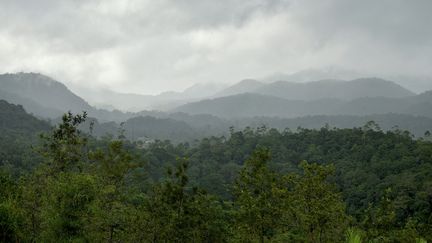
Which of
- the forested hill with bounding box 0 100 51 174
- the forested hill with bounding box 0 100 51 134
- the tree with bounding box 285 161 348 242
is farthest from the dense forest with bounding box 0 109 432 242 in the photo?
the forested hill with bounding box 0 100 51 134

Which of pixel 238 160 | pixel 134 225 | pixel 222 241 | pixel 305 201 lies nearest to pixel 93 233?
pixel 134 225

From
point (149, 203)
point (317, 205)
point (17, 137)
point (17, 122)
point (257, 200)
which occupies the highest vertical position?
point (17, 122)

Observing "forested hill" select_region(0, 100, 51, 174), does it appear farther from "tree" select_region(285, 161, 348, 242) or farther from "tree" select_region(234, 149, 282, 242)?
"tree" select_region(285, 161, 348, 242)

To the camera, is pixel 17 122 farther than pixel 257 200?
Yes

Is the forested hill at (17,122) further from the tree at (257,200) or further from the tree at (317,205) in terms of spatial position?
the tree at (317,205)

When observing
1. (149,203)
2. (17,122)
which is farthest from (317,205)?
(17,122)

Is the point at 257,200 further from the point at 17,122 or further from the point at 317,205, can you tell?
the point at 17,122

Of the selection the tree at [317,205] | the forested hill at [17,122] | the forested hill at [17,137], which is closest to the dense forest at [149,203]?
the tree at [317,205]

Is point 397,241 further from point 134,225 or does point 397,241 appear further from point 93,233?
point 93,233

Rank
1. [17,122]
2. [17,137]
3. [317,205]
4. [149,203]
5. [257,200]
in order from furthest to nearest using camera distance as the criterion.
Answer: [17,122]
[17,137]
[149,203]
[257,200]
[317,205]

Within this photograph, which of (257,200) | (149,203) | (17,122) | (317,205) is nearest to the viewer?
(317,205)

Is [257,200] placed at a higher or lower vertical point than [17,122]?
lower

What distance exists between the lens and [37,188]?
27.1m

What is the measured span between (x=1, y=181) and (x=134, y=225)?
28.1 feet
